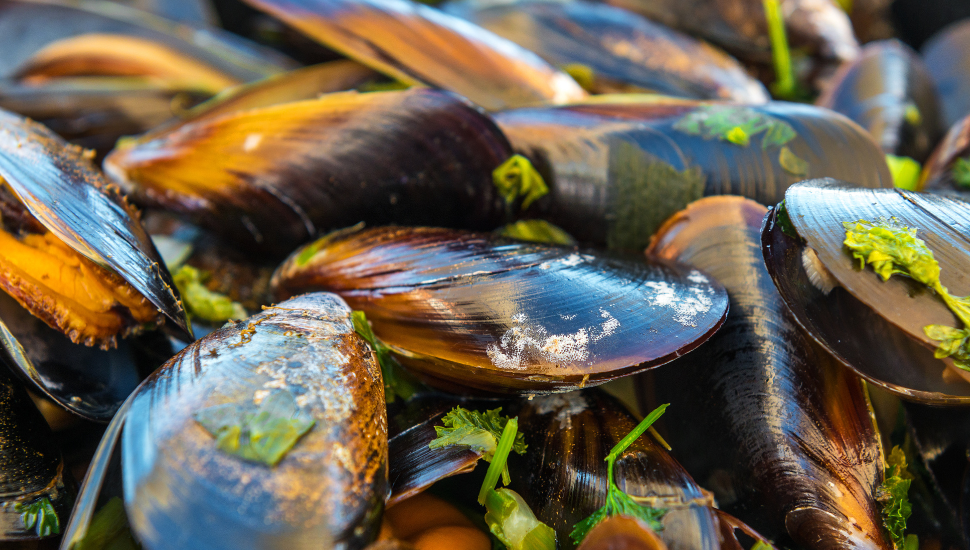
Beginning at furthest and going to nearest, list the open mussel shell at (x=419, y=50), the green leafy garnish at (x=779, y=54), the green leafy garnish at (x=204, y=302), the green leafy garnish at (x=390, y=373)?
the green leafy garnish at (x=779, y=54) < the open mussel shell at (x=419, y=50) < the green leafy garnish at (x=204, y=302) < the green leafy garnish at (x=390, y=373)

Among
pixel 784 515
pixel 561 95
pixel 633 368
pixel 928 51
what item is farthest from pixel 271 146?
pixel 928 51

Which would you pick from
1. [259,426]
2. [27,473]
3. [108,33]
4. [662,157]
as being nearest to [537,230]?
[662,157]

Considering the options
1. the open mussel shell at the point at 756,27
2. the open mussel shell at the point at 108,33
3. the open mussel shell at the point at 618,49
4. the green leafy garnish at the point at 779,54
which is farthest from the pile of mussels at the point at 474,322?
the open mussel shell at the point at 756,27

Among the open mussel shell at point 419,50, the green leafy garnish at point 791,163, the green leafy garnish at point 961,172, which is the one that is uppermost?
the open mussel shell at point 419,50

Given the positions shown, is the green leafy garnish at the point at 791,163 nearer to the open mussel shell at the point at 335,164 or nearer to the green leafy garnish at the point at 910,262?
the green leafy garnish at the point at 910,262

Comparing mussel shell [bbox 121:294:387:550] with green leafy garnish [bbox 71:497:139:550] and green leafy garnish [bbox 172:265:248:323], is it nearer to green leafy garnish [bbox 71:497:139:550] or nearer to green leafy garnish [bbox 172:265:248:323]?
green leafy garnish [bbox 71:497:139:550]

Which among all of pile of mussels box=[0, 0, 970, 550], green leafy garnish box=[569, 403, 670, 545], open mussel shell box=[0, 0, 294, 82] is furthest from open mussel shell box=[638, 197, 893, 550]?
open mussel shell box=[0, 0, 294, 82]

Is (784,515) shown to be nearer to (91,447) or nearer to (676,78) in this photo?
(91,447)

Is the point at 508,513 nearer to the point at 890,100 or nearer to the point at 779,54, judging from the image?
the point at 890,100
